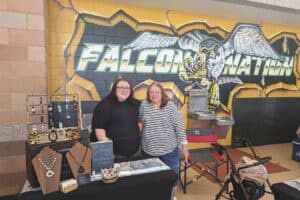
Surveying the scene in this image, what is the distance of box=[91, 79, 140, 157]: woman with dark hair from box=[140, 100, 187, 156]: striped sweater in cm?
10

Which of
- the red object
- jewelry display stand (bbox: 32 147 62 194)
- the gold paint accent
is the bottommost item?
the red object

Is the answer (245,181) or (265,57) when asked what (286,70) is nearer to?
(265,57)

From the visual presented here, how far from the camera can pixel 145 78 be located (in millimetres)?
4254

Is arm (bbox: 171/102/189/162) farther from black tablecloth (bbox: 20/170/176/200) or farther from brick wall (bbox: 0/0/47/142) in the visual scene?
brick wall (bbox: 0/0/47/142)

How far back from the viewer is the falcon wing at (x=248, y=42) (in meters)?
4.87

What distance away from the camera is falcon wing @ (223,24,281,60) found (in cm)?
487

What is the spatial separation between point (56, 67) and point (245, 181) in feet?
8.93

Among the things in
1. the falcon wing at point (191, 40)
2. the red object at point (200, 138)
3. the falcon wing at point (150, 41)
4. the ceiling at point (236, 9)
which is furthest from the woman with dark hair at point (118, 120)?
the falcon wing at point (191, 40)

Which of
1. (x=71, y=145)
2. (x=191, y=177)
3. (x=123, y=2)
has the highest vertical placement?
(x=123, y=2)

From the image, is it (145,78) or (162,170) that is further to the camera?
(145,78)

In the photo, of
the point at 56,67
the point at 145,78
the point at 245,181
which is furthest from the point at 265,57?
the point at 56,67

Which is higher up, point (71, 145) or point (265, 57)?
point (265, 57)

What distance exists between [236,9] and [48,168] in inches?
171

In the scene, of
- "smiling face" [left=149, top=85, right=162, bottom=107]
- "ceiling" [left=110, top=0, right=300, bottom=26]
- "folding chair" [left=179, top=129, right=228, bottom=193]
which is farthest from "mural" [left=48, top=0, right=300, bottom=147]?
"smiling face" [left=149, top=85, right=162, bottom=107]
